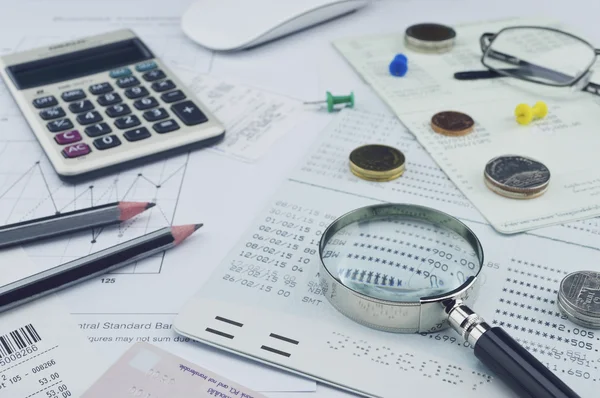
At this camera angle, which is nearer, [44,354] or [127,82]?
[44,354]

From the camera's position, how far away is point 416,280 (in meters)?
0.49

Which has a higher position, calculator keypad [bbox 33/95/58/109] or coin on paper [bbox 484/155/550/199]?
calculator keypad [bbox 33/95/58/109]

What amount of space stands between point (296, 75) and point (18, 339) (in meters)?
0.48

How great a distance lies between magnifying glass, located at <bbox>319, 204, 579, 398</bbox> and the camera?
0.45 m

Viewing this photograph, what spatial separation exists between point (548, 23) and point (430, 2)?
0.18 metres

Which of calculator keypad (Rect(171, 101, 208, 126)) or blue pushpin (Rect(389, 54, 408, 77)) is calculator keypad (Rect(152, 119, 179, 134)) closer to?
calculator keypad (Rect(171, 101, 208, 126))

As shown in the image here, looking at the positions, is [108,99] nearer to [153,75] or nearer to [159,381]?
[153,75]

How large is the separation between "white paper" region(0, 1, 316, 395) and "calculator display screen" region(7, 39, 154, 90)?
0.04m

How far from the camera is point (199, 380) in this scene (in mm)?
462

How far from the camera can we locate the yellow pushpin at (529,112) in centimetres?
73

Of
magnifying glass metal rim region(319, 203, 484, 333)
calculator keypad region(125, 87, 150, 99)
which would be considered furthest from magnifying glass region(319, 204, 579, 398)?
calculator keypad region(125, 87, 150, 99)

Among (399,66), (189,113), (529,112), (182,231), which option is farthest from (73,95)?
(529,112)

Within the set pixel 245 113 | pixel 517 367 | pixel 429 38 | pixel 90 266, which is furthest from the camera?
pixel 429 38

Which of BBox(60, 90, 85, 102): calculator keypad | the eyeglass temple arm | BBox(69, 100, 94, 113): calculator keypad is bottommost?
the eyeglass temple arm
